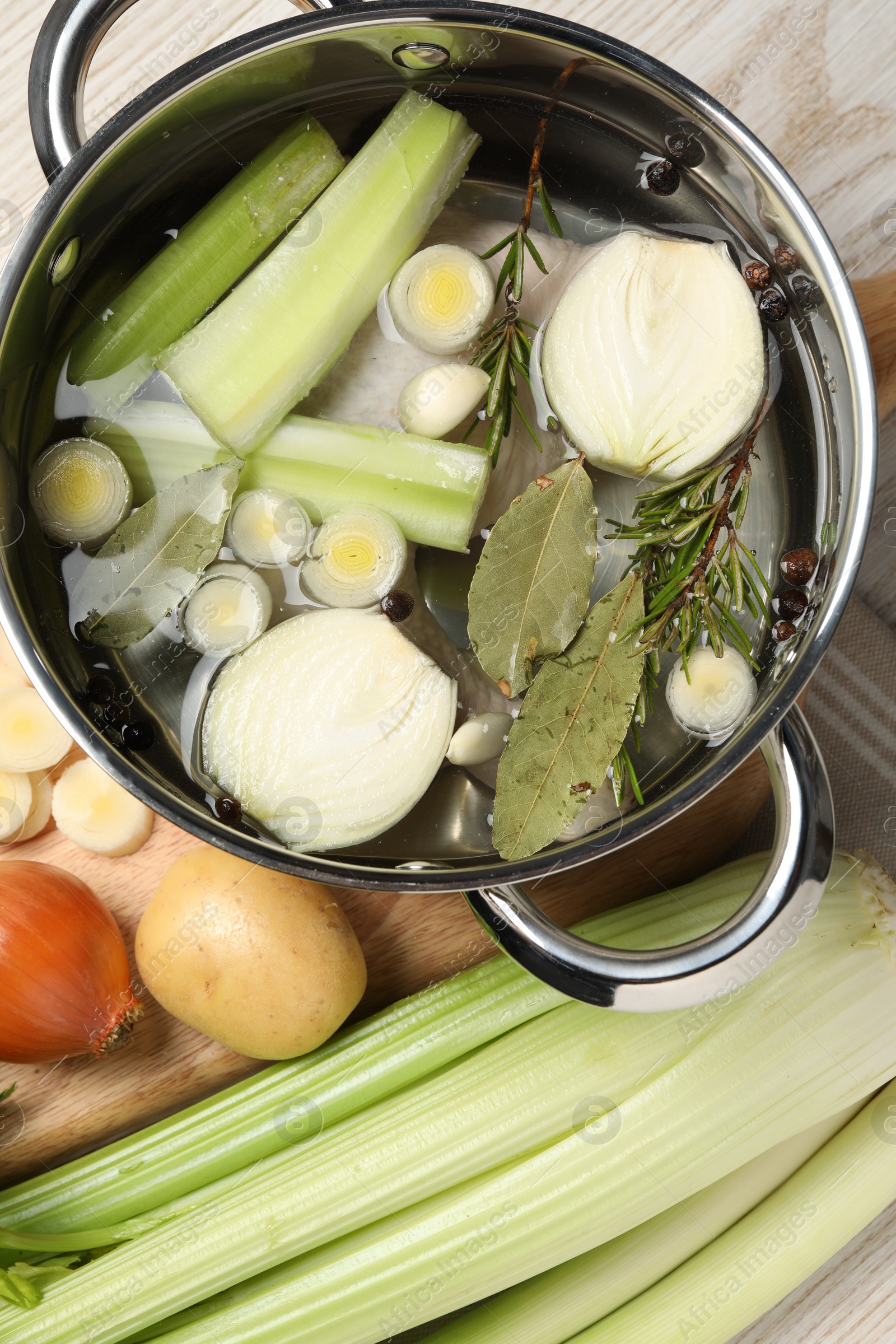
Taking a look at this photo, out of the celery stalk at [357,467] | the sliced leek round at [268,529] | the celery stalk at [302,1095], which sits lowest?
the celery stalk at [302,1095]

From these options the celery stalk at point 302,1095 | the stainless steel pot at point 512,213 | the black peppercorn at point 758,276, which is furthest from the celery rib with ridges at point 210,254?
the celery stalk at point 302,1095

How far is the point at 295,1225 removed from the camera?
0.87 metres

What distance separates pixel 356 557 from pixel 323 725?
14 cm

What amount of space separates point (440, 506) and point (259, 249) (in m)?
0.27

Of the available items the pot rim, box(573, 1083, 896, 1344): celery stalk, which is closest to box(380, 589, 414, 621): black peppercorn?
the pot rim

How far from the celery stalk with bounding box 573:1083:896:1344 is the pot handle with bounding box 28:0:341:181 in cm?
110

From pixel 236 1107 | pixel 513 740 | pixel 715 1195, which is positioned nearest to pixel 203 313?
pixel 513 740

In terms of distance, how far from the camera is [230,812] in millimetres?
785

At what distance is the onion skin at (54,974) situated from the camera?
33.6 inches

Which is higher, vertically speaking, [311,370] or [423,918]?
[311,370]

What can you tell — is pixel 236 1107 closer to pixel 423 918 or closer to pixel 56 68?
pixel 423 918

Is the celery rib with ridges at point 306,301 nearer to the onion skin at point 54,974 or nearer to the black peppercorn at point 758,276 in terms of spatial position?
the black peppercorn at point 758,276

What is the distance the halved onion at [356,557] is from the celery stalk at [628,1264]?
667 millimetres

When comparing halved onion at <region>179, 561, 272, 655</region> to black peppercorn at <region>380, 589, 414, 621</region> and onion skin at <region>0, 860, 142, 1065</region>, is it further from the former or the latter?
onion skin at <region>0, 860, 142, 1065</region>
